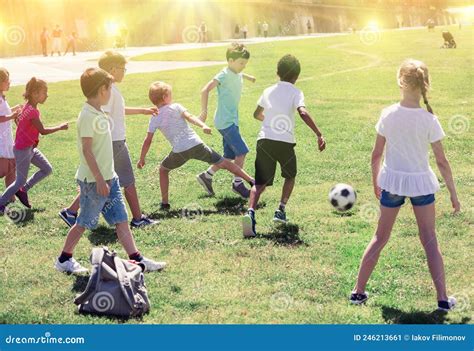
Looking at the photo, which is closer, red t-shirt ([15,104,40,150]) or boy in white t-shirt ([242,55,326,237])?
boy in white t-shirt ([242,55,326,237])

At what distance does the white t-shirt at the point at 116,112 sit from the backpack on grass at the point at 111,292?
7.09ft

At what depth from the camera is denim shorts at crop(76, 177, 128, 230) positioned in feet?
20.4

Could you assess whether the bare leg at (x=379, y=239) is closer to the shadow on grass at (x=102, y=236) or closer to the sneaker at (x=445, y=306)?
the sneaker at (x=445, y=306)

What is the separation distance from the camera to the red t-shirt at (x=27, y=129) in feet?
27.6

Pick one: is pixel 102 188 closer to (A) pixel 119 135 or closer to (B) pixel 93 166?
(B) pixel 93 166

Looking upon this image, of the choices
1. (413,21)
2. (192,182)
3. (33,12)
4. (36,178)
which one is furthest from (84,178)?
(413,21)

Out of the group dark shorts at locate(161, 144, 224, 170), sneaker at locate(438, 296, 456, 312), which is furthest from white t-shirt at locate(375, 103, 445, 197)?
dark shorts at locate(161, 144, 224, 170)

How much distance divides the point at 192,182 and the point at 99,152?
4484 mm

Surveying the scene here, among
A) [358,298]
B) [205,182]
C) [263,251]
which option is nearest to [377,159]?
[358,298]

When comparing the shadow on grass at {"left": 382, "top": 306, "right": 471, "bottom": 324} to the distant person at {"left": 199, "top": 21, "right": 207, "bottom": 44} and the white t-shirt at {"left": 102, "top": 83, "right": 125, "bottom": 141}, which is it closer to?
the white t-shirt at {"left": 102, "top": 83, "right": 125, "bottom": 141}

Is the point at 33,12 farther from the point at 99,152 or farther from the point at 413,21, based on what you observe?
the point at 413,21

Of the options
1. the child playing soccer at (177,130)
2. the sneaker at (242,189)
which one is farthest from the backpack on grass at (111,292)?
the sneaker at (242,189)

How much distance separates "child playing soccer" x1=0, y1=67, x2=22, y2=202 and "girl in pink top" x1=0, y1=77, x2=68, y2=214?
22cm

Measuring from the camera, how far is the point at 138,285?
5.73 metres
